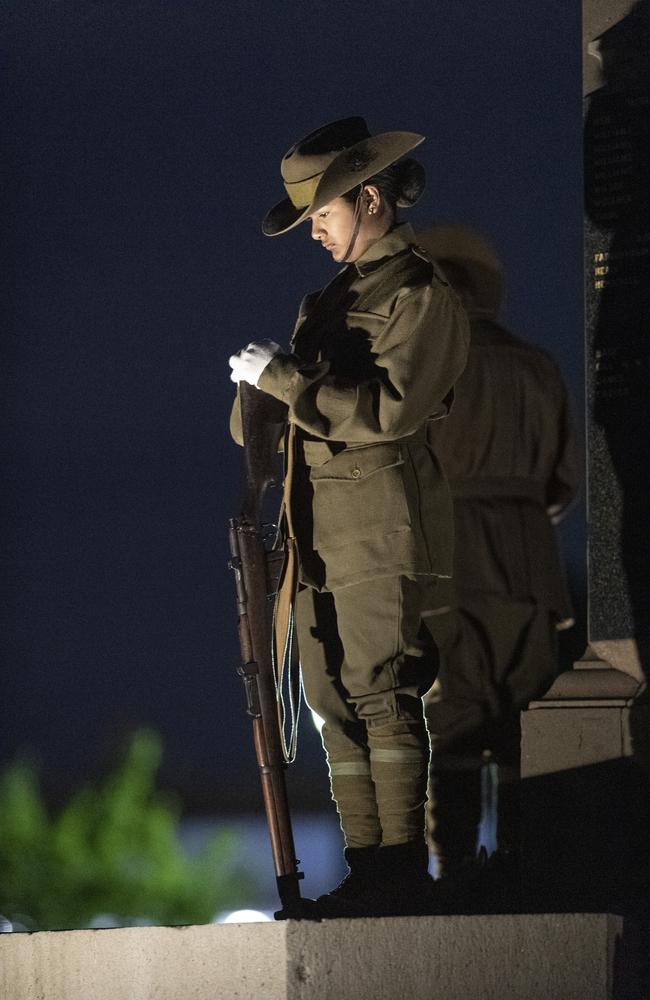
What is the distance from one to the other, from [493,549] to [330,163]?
179cm

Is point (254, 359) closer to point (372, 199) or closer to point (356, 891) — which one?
point (372, 199)

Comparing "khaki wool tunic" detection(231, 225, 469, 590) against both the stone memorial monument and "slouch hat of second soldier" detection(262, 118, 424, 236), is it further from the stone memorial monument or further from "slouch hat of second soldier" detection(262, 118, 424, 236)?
the stone memorial monument

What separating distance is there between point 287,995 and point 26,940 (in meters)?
0.64

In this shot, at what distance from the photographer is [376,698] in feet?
15.6

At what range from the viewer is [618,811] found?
5.21 metres

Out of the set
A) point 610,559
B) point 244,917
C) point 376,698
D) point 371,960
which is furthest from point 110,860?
point 371,960

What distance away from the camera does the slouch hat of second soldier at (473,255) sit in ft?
21.6

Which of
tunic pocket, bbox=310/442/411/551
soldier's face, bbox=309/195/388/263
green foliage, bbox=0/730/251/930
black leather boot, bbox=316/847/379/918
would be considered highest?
soldier's face, bbox=309/195/388/263

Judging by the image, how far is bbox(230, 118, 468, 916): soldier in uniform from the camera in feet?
15.7

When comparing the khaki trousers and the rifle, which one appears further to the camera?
the rifle

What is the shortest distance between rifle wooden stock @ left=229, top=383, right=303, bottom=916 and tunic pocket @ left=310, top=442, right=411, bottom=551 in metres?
0.20

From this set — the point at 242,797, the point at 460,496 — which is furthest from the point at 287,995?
the point at 242,797

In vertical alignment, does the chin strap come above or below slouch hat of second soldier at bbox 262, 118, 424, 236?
below

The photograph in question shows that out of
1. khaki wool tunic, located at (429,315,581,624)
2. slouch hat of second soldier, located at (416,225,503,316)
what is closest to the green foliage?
khaki wool tunic, located at (429,315,581,624)
